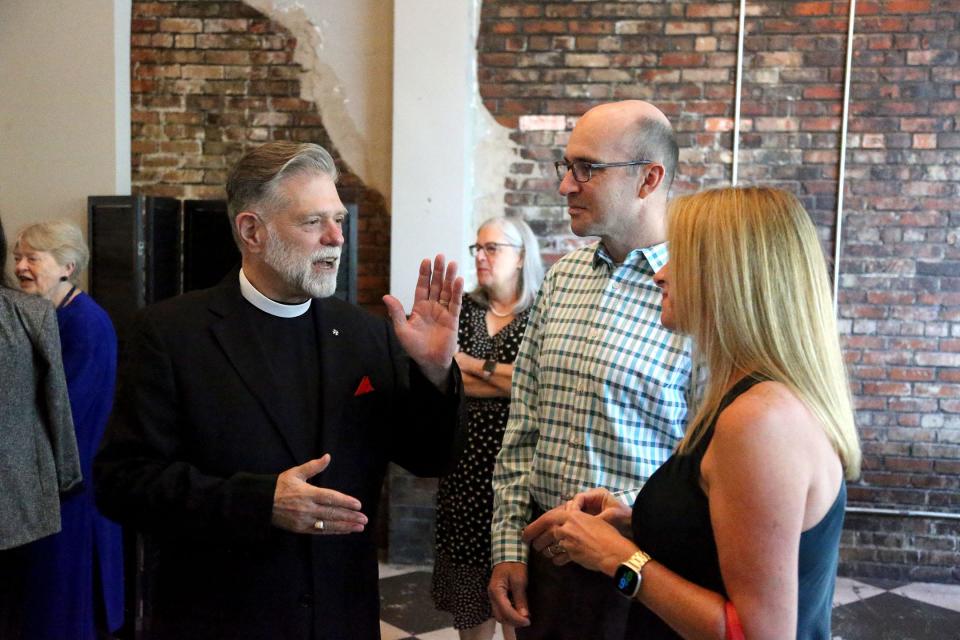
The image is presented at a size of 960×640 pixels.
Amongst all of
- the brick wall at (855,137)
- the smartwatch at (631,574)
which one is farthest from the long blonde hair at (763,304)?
the brick wall at (855,137)

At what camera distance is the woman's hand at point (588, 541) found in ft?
4.69

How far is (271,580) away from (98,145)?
3.66 metres

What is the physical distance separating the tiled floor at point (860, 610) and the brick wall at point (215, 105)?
1394 millimetres

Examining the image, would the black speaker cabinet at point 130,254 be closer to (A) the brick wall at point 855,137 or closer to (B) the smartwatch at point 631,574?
(A) the brick wall at point 855,137

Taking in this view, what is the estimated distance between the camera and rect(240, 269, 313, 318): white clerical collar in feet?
6.09

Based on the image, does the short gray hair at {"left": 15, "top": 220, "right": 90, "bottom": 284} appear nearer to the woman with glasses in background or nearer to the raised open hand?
the woman with glasses in background

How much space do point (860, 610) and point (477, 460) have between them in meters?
2.07

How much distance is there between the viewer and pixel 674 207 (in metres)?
1.45

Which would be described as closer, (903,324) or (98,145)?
(903,324)

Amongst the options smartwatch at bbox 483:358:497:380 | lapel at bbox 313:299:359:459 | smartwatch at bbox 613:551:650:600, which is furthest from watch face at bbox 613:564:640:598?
smartwatch at bbox 483:358:497:380

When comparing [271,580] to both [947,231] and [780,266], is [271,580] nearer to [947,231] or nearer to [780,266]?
[780,266]

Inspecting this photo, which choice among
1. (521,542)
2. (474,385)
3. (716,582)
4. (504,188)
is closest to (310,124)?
(504,188)

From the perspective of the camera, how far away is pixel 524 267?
3541 mm

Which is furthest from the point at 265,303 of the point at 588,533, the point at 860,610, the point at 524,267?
the point at 860,610
